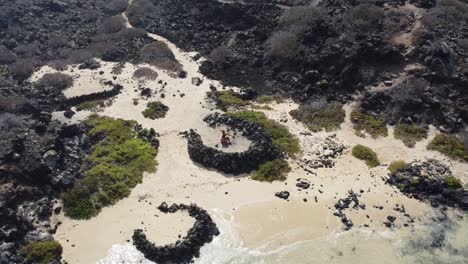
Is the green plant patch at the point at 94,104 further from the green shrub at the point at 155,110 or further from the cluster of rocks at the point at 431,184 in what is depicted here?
the cluster of rocks at the point at 431,184

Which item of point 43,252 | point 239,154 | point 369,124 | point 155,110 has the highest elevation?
point 369,124

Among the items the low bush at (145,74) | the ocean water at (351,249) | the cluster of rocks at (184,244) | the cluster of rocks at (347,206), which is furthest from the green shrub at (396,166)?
the low bush at (145,74)

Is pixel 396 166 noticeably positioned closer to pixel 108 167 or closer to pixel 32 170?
pixel 108 167

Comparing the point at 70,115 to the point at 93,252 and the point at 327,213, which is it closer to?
the point at 93,252

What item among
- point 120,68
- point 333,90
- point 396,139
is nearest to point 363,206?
point 396,139

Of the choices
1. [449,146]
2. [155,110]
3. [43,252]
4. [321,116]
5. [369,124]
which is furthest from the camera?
[155,110]


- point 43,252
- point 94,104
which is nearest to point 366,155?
point 43,252
